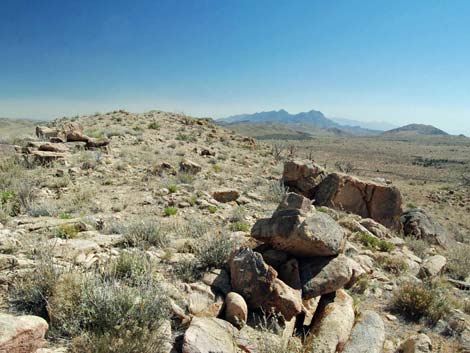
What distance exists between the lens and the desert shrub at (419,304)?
4.63 m

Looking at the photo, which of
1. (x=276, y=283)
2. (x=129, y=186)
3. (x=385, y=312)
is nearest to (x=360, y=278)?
(x=385, y=312)

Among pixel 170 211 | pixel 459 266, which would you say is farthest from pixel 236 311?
pixel 459 266

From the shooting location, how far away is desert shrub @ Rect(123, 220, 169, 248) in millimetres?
5090

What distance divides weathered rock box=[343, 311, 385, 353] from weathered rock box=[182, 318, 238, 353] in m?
1.38

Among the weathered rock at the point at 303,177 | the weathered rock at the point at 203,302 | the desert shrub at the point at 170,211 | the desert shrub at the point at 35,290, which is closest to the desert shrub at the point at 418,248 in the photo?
the weathered rock at the point at 303,177

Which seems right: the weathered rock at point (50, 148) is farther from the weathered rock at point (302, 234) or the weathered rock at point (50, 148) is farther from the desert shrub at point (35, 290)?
the weathered rock at point (302, 234)

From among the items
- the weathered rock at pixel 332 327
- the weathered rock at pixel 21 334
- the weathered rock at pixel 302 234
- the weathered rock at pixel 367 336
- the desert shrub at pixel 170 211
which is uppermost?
the weathered rock at pixel 302 234

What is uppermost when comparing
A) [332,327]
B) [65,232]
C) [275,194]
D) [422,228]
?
[65,232]

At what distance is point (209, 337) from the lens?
3.09m

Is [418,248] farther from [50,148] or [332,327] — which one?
A: [50,148]

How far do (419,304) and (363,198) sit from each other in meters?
6.30

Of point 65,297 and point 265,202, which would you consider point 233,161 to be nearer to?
point 265,202

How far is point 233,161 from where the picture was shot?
16484 millimetres

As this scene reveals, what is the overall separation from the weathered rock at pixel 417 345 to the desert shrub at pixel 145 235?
3.62 meters
